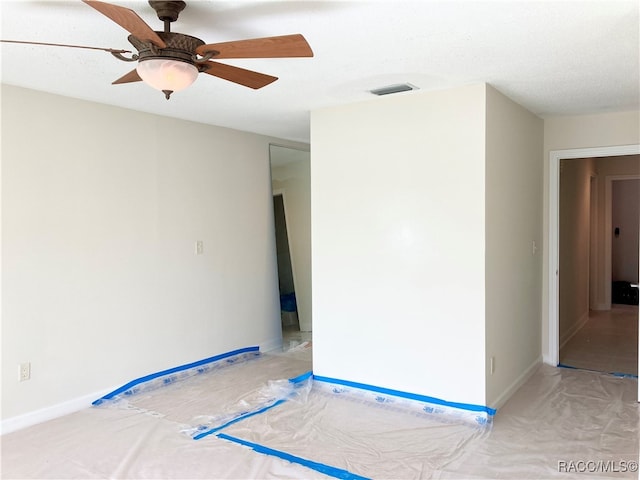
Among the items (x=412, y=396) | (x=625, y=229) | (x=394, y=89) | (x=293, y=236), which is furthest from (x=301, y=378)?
(x=625, y=229)

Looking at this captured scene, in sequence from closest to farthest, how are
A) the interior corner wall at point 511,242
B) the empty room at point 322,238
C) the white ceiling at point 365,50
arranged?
the white ceiling at point 365,50 < the empty room at point 322,238 < the interior corner wall at point 511,242

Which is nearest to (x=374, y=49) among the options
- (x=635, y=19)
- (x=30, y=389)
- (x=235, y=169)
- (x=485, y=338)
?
(x=635, y=19)

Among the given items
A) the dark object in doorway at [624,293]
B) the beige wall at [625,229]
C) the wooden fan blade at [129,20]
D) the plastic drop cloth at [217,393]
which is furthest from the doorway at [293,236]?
the beige wall at [625,229]

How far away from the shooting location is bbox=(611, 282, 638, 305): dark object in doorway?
8070 millimetres

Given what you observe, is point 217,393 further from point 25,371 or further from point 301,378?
point 25,371

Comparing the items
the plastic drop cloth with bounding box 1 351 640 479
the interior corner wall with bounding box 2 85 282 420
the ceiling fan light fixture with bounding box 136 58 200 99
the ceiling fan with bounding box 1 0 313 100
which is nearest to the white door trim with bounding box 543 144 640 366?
the plastic drop cloth with bounding box 1 351 640 479

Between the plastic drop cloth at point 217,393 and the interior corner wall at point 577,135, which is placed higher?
the interior corner wall at point 577,135

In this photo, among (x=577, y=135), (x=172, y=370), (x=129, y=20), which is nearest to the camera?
(x=129, y=20)

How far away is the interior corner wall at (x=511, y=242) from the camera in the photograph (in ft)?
12.0

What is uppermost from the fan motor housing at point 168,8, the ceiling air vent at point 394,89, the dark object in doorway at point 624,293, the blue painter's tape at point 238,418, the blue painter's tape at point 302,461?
the ceiling air vent at point 394,89

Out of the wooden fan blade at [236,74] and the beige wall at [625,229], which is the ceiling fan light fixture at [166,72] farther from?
the beige wall at [625,229]

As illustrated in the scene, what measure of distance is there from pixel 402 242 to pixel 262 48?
82.3 inches

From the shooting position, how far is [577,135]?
4.72 metres

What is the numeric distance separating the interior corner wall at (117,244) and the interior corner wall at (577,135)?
9.01 ft
